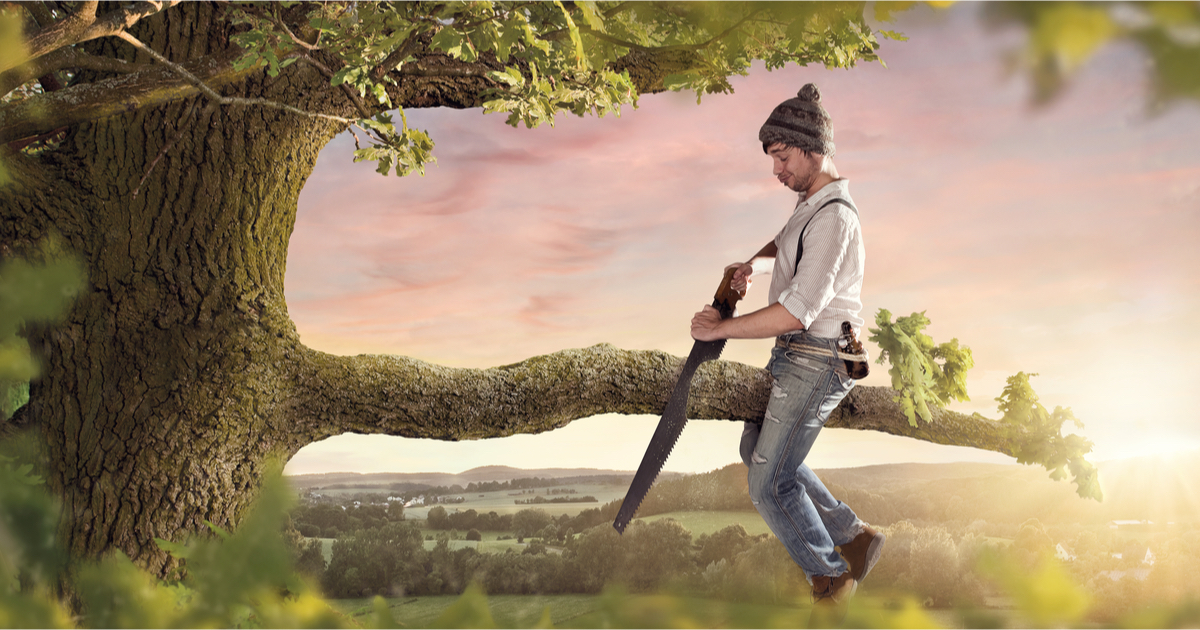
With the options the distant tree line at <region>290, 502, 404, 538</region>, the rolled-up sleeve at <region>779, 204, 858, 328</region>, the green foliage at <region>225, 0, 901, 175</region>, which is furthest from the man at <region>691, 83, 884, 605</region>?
the distant tree line at <region>290, 502, 404, 538</region>

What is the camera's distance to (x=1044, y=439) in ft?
13.0

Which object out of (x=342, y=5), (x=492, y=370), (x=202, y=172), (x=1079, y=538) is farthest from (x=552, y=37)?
→ (x=1079, y=538)

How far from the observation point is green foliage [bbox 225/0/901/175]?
1761 mm

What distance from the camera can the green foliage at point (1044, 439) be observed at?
12.7 ft

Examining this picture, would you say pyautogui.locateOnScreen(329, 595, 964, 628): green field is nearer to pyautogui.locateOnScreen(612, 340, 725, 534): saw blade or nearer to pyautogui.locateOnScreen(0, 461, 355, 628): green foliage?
pyautogui.locateOnScreen(0, 461, 355, 628): green foliage

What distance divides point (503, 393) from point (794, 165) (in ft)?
5.31

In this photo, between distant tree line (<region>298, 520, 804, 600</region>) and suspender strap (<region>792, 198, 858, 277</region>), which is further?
distant tree line (<region>298, 520, 804, 600</region>)

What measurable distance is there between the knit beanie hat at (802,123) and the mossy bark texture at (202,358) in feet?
3.79

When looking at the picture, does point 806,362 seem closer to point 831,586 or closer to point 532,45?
point 831,586

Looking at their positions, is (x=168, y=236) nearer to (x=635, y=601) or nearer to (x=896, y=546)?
(x=635, y=601)

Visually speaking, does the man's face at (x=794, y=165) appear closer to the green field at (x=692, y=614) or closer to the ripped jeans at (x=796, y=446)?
the ripped jeans at (x=796, y=446)

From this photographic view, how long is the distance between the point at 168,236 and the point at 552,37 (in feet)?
6.31

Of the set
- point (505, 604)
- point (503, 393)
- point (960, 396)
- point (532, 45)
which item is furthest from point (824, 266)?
point (505, 604)

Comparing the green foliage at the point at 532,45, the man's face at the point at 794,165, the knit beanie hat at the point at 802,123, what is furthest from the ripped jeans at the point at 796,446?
the green foliage at the point at 532,45
